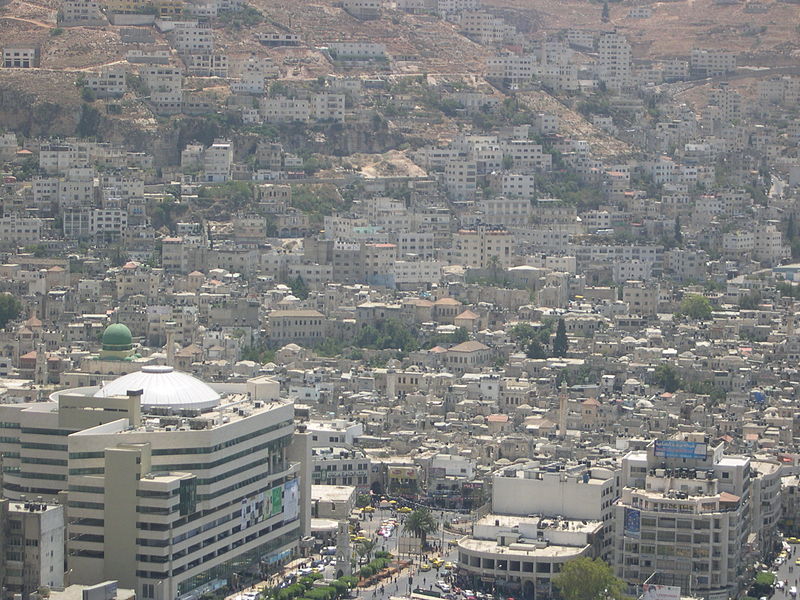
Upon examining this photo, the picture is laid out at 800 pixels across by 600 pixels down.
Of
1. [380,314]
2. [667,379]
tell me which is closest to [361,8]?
[380,314]

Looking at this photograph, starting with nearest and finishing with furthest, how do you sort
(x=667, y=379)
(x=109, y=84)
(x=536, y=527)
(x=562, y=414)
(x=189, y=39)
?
(x=536, y=527) < (x=562, y=414) < (x=667, y=379) < (x=109, y=84) < (x=189, y=39)

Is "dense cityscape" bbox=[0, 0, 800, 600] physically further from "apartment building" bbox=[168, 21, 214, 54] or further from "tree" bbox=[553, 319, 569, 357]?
"tree" bbox=[553, 319, 569, 357]

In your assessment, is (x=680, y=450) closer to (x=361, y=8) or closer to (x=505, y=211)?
(x=505, y=211)

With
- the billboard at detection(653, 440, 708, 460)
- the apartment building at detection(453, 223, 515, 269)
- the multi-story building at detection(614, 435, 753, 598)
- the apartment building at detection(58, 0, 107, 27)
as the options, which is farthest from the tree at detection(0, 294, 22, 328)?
the multi-story building at detection(614, 435, 753, 598)

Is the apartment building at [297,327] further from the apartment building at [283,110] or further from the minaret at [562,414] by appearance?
the apartment building at [283,110]

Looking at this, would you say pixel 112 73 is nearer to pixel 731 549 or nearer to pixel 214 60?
pixel 214 60

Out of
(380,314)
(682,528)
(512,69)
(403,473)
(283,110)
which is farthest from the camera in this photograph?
(512,69)
